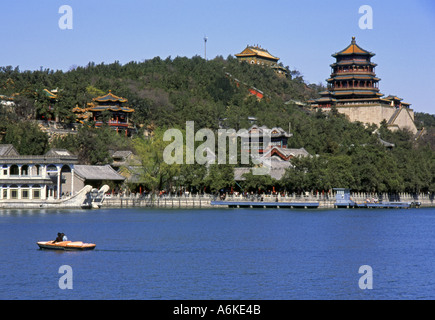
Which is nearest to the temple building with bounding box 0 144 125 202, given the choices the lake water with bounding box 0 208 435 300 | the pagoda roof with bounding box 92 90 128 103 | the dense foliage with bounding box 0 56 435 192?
the dense foliage with bounding box 0 56 435 192

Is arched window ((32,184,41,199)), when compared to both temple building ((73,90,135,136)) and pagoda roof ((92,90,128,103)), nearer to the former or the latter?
temple building ((73,90,135,136))

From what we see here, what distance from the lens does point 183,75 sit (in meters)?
98.6

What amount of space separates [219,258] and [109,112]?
159ft

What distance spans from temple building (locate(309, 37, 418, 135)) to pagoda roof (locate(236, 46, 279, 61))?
24.5m

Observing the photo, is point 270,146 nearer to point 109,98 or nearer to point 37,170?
point 109,98

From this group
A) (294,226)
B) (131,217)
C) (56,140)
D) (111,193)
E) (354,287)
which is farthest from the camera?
(56,140)

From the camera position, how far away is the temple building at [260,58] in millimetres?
121500

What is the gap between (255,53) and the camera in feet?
398

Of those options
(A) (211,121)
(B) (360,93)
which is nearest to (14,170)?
(A) (211,121)

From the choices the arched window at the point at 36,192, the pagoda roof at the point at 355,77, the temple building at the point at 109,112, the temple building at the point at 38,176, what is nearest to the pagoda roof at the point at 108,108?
the temple building at the point at 109,112

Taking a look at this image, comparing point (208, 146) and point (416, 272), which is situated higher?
point (208, 146)

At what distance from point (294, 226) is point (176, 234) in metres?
8.08

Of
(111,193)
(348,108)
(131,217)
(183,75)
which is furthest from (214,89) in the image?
(131,217)
